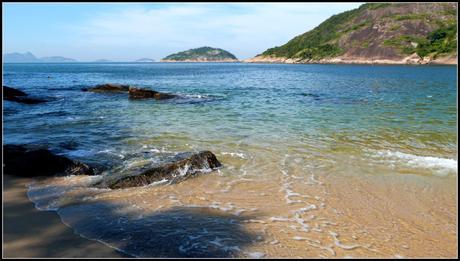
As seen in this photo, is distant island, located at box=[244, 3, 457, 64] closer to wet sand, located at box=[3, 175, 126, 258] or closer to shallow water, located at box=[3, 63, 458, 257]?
shallow water, located at box=[3, 63, 458, 257]

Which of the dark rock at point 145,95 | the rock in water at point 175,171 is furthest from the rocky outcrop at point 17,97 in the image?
the rock in water at point 175,171

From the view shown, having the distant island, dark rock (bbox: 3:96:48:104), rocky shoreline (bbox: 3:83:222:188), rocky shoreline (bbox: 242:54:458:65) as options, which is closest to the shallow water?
rocky shoreline (bbox: 3:83:222:188)

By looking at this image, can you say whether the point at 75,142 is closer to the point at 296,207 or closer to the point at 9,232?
the point at 9,232

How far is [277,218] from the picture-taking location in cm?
716

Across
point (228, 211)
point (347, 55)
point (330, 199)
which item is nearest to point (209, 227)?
point (228, 211)

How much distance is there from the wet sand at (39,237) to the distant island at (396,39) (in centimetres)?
12692

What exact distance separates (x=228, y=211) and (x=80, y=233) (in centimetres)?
276

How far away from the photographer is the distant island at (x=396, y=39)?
416 feet

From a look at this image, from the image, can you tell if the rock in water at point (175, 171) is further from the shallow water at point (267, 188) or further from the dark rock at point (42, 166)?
the dark rock at point (42, 166)

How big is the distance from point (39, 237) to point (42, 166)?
4333mm

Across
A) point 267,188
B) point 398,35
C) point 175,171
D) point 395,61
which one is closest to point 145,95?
point 175,171

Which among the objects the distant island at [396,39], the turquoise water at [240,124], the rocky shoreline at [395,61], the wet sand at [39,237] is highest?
the distant island at [396,39]

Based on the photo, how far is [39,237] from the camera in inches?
237

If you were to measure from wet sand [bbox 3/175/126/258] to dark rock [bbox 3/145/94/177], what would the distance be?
82.1 inches
